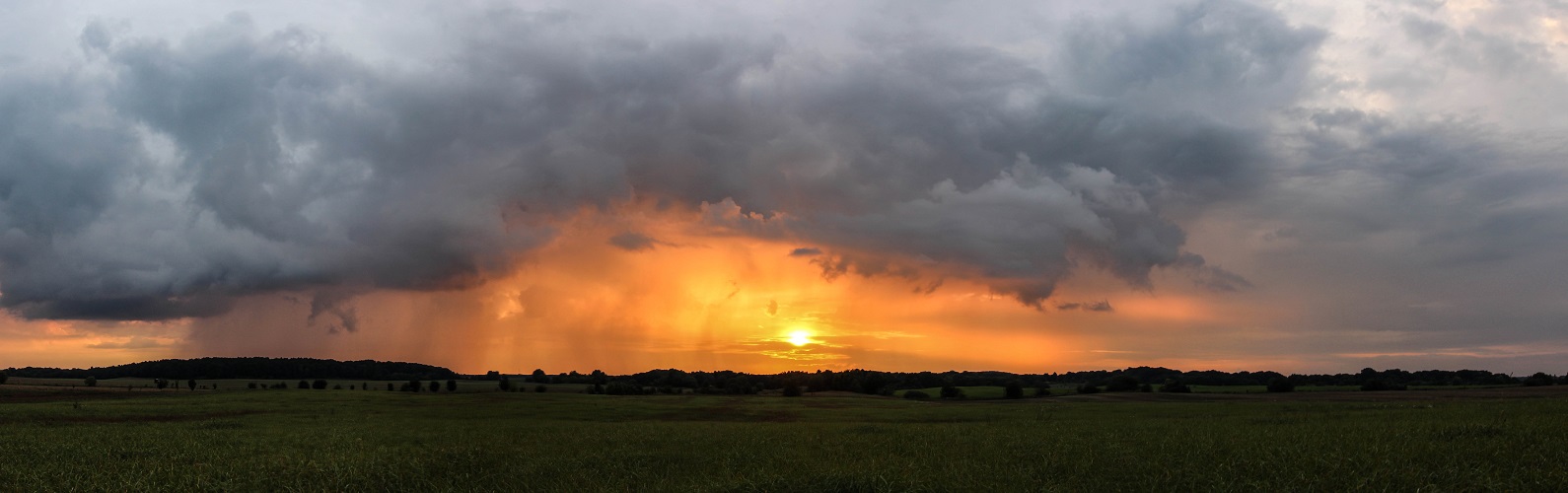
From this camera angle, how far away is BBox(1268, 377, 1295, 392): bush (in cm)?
12500

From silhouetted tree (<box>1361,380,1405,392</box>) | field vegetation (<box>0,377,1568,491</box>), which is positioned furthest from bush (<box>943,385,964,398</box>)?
field vegetation (<box>0,377,1568,491</box>)

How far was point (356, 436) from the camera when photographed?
1123 inches

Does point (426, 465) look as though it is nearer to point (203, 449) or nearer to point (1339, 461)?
point (203, 449)

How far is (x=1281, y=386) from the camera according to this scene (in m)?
127

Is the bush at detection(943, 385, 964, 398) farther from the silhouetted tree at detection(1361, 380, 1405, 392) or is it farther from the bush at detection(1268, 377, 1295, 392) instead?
the silhouetted tree at detection(1361, 380, 1405, 392)

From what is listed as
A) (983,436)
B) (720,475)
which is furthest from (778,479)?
(983,436)

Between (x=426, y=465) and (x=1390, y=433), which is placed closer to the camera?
(x=426, y=465)

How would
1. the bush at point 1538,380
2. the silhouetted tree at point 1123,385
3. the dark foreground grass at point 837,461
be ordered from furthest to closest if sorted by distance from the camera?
the silhouetted tree at point 1123,385, the bush at point 1538,380, the dark foreground grass at point 837,461

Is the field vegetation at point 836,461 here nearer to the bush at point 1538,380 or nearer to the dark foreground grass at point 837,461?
the dark foreground grass at point 837,461

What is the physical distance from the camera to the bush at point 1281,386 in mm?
125000

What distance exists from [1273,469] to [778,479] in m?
9.23

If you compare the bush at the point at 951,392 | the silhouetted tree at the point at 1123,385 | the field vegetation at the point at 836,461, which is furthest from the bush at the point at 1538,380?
the field vegetation at the point at 836,461

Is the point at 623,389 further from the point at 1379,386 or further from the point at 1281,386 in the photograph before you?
the point at 1379,386

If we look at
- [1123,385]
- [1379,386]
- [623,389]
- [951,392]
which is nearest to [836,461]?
[951,392]
